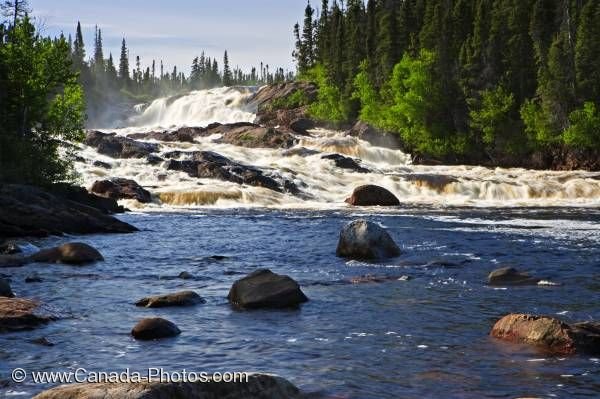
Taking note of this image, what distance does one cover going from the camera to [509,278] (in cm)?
1742

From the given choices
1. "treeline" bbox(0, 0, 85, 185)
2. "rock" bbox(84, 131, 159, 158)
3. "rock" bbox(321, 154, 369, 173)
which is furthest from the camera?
"rock" bbox(321, 154, 369, 173)

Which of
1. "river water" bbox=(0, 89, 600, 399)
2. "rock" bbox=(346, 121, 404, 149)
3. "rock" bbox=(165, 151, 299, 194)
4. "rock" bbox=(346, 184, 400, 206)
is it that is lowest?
"river water" bbox=(0, 89, 600, 399)

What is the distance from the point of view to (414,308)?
14422mm

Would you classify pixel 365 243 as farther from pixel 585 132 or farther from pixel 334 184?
pixel 585 132

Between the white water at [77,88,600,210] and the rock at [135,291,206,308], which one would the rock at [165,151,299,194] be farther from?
the rock at [135,291,206,308]

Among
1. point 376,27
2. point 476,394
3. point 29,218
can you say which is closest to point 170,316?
point 476,394

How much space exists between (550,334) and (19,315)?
9449mm

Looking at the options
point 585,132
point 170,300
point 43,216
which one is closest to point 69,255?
point 170,300

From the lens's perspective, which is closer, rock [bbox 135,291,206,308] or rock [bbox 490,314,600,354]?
rock [bbox 490,314,600,354]

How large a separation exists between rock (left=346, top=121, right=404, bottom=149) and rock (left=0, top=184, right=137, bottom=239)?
47108 mm

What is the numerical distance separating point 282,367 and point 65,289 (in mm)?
8080

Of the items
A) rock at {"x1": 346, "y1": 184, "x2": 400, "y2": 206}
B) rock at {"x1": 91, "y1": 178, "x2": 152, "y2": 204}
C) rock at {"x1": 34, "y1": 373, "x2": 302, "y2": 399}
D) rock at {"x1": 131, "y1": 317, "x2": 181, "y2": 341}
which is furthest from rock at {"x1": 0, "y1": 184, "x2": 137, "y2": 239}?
rock at {"x1": 34, "y1": 373, "x2": 302, "y2": 399}

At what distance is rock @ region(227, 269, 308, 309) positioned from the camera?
47.3 ft

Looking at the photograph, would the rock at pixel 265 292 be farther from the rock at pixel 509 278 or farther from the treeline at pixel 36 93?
the treeline at pixel 36 93
